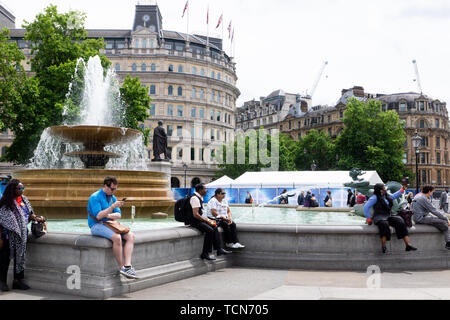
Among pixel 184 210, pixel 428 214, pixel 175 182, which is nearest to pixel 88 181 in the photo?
pixel 184 210

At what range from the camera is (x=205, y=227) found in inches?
276

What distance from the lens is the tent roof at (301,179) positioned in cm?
2753

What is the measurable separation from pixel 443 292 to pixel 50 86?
27.2 meters

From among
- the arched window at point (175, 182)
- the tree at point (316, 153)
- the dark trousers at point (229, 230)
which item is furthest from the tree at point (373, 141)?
the dark trousers at point (229, 230)

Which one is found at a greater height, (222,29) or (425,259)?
(222,29)

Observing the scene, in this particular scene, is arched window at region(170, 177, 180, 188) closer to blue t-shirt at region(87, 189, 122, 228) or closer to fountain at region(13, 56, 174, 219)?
fountain at region(13, 56, 174, 219)

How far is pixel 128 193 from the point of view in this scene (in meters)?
11.1

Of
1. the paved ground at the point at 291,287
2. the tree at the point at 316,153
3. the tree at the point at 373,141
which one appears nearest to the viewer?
the paved ground at the point at 291,287

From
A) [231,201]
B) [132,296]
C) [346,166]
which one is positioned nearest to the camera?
[132,296]

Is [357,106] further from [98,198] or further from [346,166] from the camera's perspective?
[98,198]

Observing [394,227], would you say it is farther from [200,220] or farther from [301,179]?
[301,179]

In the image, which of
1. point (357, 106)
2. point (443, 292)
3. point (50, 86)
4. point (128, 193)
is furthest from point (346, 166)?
point (443, 292)

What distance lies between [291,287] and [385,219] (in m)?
2.46

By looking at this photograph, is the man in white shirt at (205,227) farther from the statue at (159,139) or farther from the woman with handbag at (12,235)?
the statue at (159,139)
